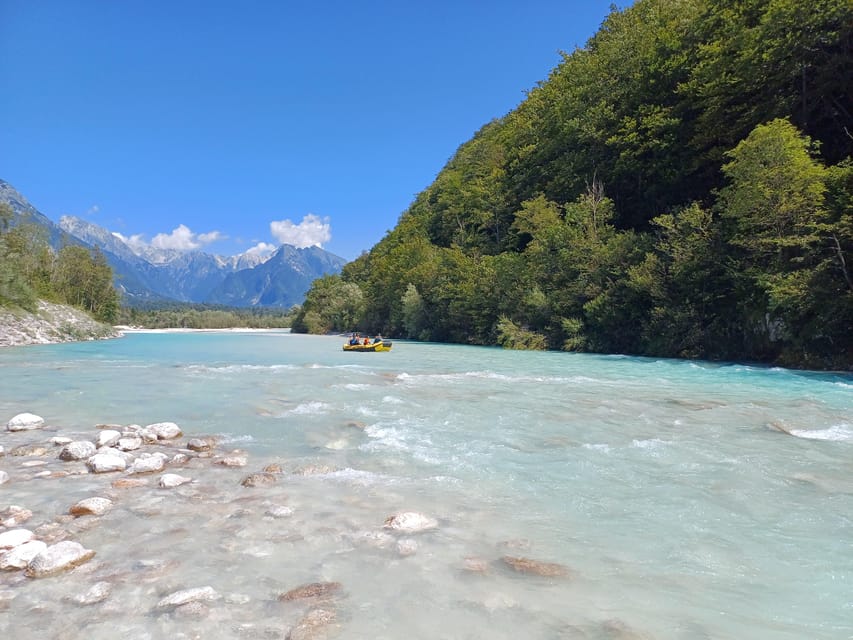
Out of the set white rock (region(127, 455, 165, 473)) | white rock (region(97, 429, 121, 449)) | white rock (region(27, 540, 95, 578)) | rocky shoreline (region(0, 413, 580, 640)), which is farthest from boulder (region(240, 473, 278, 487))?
white rock (region(97, 429, 121, 449))

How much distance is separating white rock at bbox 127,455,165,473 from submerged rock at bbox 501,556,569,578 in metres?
5.35

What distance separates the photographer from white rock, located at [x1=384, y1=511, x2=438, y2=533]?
522 cm

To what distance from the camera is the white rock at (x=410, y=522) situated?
5.22 m

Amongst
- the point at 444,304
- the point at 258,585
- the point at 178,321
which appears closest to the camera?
the point at 258,585

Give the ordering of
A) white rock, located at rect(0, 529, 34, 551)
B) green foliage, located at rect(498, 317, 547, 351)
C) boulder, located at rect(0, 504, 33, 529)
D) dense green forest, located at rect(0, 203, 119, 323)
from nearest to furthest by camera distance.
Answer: white rock, located at rect(0, 529, 34, 551) → boulder, located at rect(0, 504, 33, 529) → green foliage, located at rect(498, 317, 547, 351) → dense green forest, located at rect(0, 203, 119, 323)

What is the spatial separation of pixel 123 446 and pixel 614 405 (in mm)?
11060

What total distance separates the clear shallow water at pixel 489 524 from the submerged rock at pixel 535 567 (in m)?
0.11

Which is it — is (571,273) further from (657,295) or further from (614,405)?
(614,405)

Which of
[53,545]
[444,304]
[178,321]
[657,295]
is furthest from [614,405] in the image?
[178,321]

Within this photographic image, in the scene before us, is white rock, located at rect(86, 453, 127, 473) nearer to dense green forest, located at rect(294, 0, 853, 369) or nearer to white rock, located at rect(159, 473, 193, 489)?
white rock, located at rect(159, 473, 193, 489)

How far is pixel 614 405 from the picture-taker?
1278cm

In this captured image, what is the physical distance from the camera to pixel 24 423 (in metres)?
9.77

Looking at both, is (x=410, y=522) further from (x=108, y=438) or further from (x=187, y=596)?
(x=108, y=438)

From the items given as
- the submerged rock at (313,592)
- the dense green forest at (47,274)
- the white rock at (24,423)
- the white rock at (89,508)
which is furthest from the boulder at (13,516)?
the dense green forest at (47,274)
